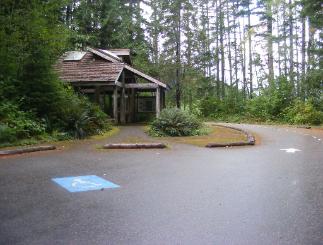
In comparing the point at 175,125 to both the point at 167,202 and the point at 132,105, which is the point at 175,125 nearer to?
the point at 132,105

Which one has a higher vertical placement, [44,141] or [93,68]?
[93,68]

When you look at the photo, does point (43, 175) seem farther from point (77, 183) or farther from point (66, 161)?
point (66, 161)

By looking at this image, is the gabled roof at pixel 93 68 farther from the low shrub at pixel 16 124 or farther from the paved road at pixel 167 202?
the paved road at pixel 167 202

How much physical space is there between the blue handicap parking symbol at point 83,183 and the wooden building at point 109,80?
1394 cm

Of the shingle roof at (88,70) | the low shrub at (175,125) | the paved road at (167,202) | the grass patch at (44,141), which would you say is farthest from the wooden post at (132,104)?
the paved road at (167,202)

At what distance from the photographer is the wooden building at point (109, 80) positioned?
22.2 m

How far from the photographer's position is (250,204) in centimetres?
555

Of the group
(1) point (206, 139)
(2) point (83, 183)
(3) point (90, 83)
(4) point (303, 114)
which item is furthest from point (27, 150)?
(4) point (303, 114)

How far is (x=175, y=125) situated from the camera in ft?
56.8

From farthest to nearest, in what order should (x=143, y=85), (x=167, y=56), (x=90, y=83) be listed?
1. (x=167, y=56)
2. (x=143, y=85)
3. (x=90, y=83)

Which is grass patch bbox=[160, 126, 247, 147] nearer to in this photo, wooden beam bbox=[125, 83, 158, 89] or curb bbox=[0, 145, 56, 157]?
curb bbox=[0, 145, 56, 157]

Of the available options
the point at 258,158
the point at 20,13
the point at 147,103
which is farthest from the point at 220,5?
the point at 258,158

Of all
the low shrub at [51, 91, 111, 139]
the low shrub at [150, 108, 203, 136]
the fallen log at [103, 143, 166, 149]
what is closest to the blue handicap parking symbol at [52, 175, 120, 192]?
the fallen log at [103, 143, 166, 149]

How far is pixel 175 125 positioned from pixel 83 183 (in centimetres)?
1050
